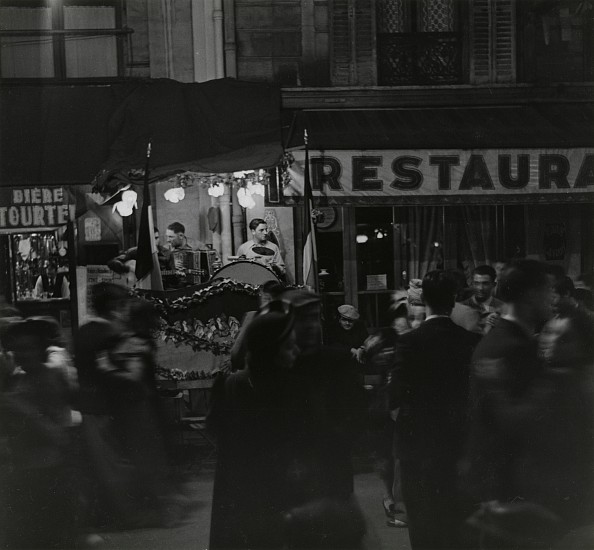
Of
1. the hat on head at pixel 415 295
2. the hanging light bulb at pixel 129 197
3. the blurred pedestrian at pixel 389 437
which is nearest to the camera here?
the blurred pedestrian at pixel 389 437

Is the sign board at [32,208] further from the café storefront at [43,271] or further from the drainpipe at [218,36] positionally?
the drainpipe at [218,36]

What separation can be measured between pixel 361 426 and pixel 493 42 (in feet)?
30.2

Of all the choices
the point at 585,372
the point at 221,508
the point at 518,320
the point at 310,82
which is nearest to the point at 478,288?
the point at 585,372

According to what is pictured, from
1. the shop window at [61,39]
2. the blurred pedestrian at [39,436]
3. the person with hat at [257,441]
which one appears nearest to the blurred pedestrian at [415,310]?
the person with hat at [257,441]

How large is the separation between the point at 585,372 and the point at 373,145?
567cm

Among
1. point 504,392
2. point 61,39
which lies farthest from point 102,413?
point 61,39

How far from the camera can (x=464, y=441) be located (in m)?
4.93

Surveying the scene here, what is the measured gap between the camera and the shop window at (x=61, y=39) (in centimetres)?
1199

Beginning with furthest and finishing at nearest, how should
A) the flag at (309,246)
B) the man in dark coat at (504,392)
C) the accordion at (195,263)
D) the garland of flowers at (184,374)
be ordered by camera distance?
the accordion at (195,263), the flag at (309,246), the garland of flowers at (184,374), the man in dark coat at (504,392)

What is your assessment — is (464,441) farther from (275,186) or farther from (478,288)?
(275,186)

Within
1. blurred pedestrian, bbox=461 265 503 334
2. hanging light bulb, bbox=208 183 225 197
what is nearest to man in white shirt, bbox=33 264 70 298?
hanging light bulb, bbox=208 183 225 197

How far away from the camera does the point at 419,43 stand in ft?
40.1

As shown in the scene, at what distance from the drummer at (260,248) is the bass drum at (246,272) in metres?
1.52

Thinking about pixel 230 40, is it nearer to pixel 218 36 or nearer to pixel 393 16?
pixel 218 36
